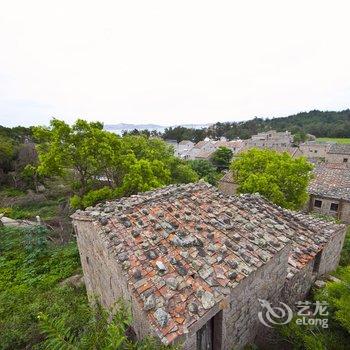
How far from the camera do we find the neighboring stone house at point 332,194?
17.7 m

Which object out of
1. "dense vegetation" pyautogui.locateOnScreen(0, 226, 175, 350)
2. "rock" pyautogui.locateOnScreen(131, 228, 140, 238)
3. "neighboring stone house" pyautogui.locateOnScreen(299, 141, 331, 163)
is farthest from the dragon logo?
"neighboring stone house" pyautogui.locateOnScreen(299, 141, 331, 163)

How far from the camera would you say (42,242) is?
44.3 ft

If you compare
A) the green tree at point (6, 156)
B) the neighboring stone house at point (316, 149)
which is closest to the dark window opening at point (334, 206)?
the green tree at point (6, 156)

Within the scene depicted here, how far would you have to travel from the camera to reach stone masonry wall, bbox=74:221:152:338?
4039mm

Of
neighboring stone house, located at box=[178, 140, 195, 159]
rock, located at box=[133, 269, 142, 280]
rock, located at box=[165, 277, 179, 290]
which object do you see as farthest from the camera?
neighboring stone house, located at box=[178, 140, 195, 159]

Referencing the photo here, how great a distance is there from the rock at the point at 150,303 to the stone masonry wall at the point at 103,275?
0.83 ft

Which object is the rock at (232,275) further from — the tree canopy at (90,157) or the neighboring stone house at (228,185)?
the neighboring stone house at (228,185)

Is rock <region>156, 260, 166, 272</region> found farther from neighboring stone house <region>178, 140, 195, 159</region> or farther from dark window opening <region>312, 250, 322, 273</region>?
neighboring stone house <region>178, 140, 195, 159</region>

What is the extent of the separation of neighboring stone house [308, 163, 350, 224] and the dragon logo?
16017 mm

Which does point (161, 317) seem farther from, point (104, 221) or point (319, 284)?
point (319, 284)

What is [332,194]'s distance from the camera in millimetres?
18250

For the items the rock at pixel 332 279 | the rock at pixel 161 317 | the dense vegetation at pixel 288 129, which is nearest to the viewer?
the rock at pixel 161 317

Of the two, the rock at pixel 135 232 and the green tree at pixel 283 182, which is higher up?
the rock at pixel 135 232

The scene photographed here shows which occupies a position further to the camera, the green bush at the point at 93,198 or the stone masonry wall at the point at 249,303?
the green bush at the point at 93,198
